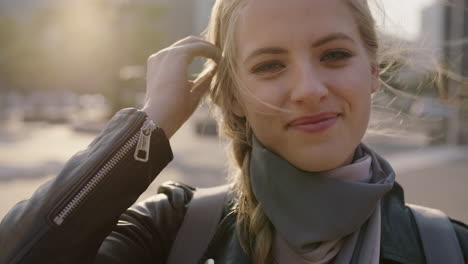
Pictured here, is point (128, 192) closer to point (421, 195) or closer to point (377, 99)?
point (377, 99)

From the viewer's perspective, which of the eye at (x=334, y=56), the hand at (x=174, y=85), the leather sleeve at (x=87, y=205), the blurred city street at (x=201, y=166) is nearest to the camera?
the leather sleeve at (x=87, y=205)

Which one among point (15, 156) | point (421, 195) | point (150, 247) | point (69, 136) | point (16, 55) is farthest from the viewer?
point (16, 55)

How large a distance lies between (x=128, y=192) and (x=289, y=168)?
0.49 metres

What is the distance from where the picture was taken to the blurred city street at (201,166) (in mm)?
6445

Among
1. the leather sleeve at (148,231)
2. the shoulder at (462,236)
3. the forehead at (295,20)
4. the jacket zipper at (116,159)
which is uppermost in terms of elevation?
the forehead at (295,20)

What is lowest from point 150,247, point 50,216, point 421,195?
point 421,195

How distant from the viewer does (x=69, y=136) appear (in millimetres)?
14586

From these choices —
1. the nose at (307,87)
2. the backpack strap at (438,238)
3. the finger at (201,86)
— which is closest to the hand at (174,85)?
the finger at (201,86)

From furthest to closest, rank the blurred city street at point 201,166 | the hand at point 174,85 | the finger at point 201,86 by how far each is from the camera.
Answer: the blurred city street at point 201,166 → the finger at point 201,86 → the hand at point 174,85

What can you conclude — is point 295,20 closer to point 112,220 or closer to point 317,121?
point 317,121

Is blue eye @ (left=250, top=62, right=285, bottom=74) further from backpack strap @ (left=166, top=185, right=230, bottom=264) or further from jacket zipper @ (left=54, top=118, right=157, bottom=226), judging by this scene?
backpack strap @ (left=166, top=185, right=230, bottom=264)

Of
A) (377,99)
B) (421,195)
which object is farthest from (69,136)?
(377,99)

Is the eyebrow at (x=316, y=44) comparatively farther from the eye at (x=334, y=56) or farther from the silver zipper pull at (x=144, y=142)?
the silver zipper pull at (x=144, y=142)

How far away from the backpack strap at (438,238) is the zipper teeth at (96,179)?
90 cm
